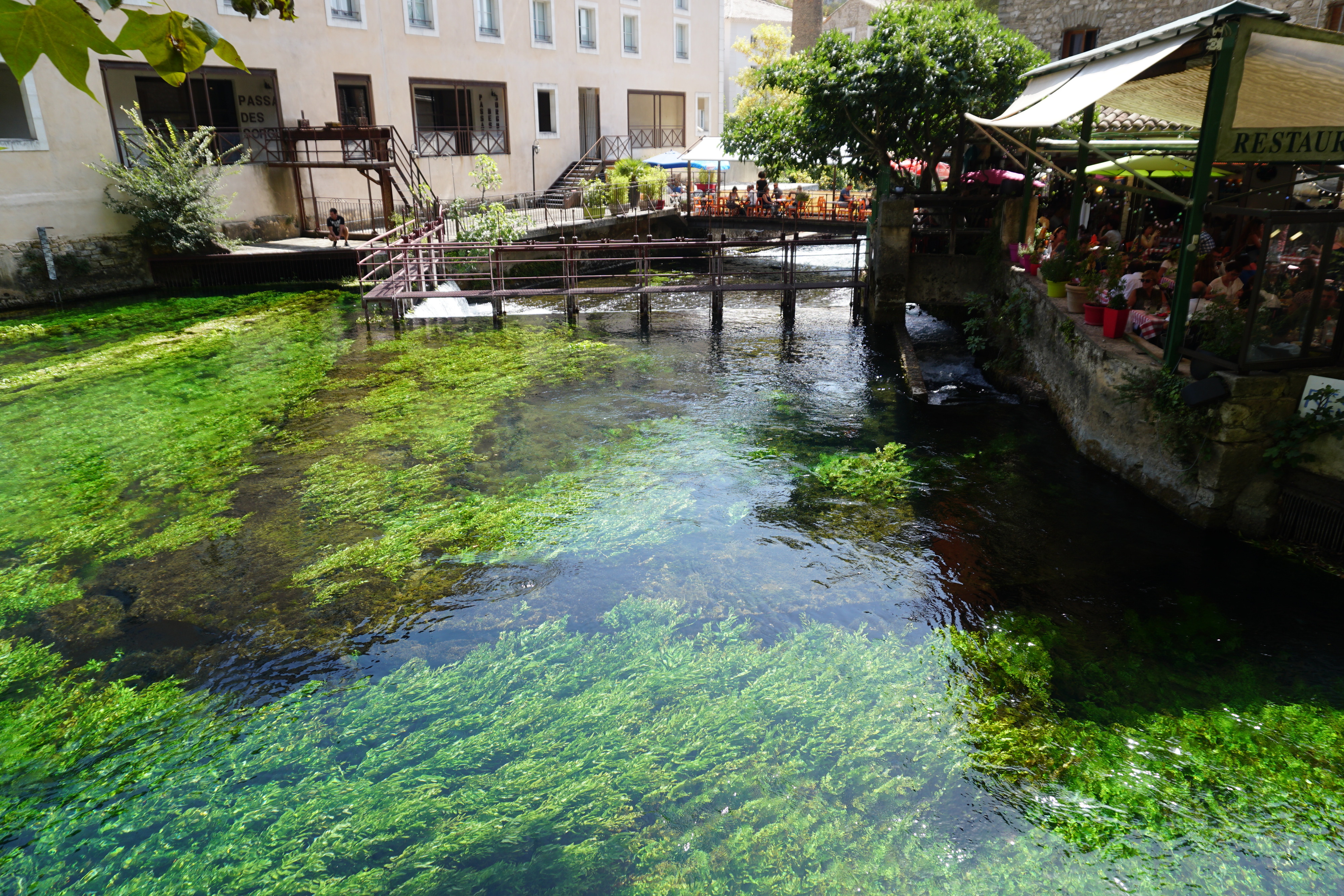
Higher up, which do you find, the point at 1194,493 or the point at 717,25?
the point at 717,25

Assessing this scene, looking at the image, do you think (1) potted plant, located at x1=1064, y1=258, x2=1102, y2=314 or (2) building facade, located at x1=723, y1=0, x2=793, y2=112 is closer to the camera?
(1) potted plant, located at x1=1064, y1=258, x2=1102, y2=314

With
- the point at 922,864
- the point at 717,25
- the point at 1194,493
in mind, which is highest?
the point at 717,25

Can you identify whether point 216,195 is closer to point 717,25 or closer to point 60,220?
point 60,220

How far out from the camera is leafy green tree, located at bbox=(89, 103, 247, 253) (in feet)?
61.3

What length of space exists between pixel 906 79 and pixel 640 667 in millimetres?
12537

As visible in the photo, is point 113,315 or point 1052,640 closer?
point 1052,640

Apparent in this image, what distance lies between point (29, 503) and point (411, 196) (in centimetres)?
1785

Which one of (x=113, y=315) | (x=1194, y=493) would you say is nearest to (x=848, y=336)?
(x=1194, y=493)

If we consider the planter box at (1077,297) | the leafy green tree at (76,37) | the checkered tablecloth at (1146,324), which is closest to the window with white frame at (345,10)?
the planter box at (1077,297)

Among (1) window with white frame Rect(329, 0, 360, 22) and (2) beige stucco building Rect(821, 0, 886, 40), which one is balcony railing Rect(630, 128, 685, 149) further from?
(2) beige stucco building Rect(821, 0, 886, 40)

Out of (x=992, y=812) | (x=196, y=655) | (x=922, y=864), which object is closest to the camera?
(x=922, y=864)

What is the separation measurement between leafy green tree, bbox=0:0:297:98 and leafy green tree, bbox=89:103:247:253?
67.3 feet

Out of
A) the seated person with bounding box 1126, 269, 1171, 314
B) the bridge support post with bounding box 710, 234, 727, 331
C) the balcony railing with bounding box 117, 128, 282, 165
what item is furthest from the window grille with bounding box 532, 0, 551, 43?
the seated person with bounding box 1126, 269, 1171, 314

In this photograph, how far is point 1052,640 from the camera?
19.5ft
